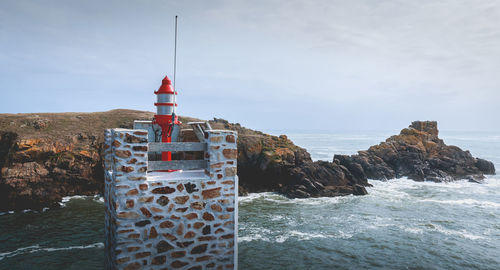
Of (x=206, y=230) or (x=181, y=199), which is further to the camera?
(x=206, y=230)

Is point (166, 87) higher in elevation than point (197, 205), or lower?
higher

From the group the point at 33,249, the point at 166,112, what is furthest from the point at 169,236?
the point at 33,249

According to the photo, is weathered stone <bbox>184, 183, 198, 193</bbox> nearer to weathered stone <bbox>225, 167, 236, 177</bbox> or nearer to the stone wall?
the stone wall

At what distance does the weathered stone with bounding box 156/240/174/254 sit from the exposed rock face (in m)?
26.9

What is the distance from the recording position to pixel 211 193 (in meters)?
6.76

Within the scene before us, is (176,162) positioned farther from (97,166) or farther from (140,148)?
(97,166)

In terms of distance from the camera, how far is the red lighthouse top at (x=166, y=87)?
8453 mm

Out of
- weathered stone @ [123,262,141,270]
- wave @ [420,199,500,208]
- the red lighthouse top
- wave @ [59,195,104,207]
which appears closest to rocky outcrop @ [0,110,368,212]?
wave @ [59,195,104,207]

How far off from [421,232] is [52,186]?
24584 mm

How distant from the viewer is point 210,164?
264 inches

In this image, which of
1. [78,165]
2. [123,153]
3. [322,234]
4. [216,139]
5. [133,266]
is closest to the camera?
[123,153]

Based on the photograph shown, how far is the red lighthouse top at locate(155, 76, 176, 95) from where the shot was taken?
27.7ft

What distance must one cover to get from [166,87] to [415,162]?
124 feet

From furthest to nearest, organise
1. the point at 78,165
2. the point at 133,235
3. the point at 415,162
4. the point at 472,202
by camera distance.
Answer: the point at 415,162
the point at 472,202
the point at 78,165
the point at 133,235
